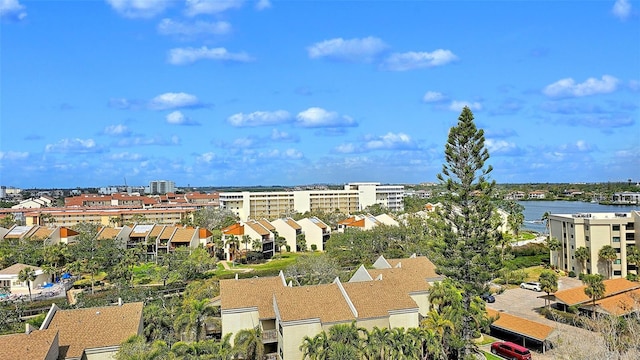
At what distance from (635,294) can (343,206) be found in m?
70.2

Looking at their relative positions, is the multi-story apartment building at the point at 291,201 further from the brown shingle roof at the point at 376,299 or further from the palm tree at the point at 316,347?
the palm tree at the point at 316,347

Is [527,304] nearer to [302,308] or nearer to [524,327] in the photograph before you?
[524,327]

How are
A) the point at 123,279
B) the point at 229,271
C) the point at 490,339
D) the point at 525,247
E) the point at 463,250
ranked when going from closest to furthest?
the point at 490,339, the point at 463,250, the point at 123,279, the point at 229,271, the point at 525,247

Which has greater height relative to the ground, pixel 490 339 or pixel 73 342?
pixel 73 342

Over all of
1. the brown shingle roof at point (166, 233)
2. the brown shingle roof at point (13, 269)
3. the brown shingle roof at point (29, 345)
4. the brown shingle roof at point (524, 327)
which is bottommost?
the brown shingle roof at point (524, 327)

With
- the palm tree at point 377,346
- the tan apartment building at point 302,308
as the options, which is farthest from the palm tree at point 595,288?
the palm tree at point 377,346

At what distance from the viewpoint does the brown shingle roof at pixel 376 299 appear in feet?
69.8

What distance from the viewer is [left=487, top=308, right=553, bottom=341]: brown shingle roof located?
2444cm

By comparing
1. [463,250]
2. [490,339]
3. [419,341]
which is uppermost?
[463,250]

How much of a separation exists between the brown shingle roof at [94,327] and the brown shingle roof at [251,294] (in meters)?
3.66

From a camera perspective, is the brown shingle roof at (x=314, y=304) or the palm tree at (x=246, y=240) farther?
the palm tree at (x=246, y=240)

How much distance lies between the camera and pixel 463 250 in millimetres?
28391

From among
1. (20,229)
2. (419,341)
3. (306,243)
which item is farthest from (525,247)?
(20,229)

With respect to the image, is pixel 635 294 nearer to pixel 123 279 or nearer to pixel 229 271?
pixel 229 271
